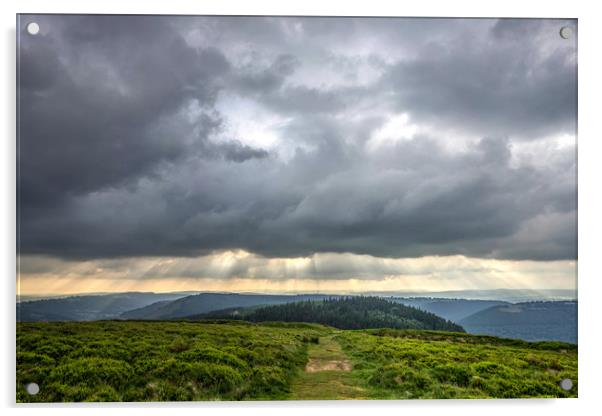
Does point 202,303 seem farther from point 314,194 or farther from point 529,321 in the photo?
point 529,321

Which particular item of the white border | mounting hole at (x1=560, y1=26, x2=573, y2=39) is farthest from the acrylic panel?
the white border

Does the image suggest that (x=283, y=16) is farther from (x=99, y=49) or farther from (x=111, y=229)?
(x=111, y=229)

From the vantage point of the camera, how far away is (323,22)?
31.2 ft

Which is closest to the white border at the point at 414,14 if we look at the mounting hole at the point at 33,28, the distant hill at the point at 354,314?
the mounting hole at the point at 33,28

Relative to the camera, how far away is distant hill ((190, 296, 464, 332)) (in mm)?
9609

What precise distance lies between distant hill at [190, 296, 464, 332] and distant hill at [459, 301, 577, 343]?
0.47 metres

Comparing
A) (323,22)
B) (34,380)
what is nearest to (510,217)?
(323,22)

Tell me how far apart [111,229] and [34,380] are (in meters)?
2.95

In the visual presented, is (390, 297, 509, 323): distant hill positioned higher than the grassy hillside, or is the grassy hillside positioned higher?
(390, 297, 509, 323): distant hill

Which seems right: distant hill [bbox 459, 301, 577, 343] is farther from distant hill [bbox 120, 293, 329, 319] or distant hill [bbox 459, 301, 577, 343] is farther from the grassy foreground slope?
the grassy foreground slope

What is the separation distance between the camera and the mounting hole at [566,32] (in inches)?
379

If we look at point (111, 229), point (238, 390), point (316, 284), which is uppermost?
point (111, 229)

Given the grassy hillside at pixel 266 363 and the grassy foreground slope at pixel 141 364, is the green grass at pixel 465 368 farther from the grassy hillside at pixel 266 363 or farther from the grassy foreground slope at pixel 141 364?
the grassy foreground slope at pixel 141 364

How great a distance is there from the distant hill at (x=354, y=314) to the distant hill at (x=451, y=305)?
10cm
